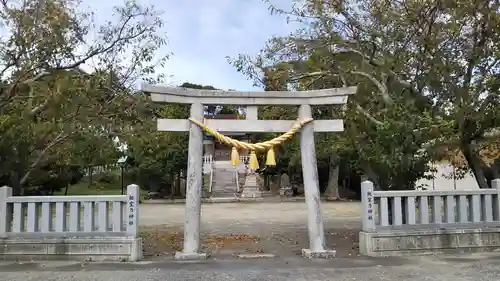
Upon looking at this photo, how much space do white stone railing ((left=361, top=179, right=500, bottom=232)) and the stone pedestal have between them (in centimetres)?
1927

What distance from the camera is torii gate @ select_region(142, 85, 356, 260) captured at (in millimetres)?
7883

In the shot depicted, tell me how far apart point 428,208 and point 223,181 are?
81.7 feet

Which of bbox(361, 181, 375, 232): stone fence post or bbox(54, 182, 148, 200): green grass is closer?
bbox(361, 181, 375, 232): stone fence post

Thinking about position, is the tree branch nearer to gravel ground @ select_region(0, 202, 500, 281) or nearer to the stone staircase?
gravel ground @ select_region(0, 202, 500, 281)

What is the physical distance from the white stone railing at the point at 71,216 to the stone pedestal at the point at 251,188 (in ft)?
64.6

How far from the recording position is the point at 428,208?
27.1ft

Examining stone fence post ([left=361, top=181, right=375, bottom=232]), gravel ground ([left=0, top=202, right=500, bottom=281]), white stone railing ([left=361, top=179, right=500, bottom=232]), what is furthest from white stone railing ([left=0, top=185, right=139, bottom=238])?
white stone railing ([left=361, top=179, right=500, bottom=232])

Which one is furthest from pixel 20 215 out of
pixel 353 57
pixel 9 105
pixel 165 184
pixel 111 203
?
pixel 165 184

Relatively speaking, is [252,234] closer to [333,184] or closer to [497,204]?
[497,204]

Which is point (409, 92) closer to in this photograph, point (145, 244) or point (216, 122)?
point (216, 122)

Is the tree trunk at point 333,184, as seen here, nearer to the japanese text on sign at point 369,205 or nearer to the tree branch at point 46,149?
the japanese text on sign at point 369,205

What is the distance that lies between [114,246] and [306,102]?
4.24 metres

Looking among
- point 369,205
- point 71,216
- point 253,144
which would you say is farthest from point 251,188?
point 71,216

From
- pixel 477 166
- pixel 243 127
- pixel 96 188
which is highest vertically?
pixel 243 127
